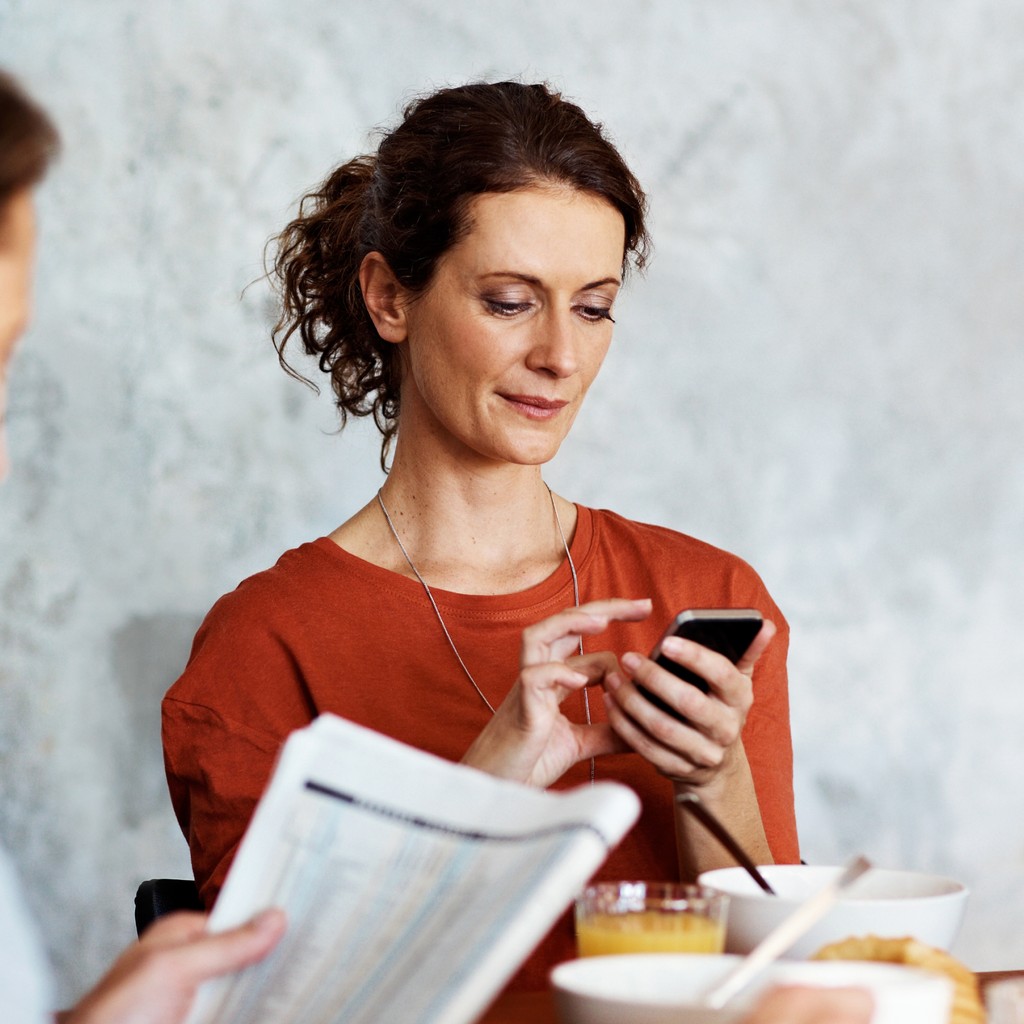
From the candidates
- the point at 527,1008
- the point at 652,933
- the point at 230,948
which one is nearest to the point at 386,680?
the point at 527,1008

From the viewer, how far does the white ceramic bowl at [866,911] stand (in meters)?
0.95

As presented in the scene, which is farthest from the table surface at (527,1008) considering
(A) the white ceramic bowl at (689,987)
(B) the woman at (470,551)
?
(B) the woman at (470,551)

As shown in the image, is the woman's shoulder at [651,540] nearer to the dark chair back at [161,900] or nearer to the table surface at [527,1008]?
the dark chair back at [161,900]

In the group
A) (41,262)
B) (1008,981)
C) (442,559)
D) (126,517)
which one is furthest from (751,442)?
(1008,981)

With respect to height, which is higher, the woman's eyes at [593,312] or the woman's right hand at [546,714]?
the woman's eyes at [593,312]

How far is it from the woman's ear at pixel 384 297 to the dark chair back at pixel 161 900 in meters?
0.76

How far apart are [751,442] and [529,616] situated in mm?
1020

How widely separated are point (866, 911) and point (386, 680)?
0.94m

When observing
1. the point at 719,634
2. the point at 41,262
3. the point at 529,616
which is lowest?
the point at 719,634

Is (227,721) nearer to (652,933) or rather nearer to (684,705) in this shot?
(684,705)

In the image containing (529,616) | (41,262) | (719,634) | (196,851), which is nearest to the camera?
(719,634)

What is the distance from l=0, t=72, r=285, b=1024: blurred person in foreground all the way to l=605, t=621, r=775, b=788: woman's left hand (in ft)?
1.94

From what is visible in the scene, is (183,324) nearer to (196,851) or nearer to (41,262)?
(41,262)

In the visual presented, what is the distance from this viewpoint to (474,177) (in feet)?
5.74
